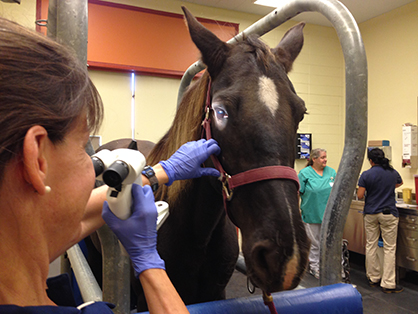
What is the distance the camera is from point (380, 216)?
405cm

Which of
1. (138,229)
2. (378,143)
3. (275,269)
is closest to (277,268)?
(275,269)

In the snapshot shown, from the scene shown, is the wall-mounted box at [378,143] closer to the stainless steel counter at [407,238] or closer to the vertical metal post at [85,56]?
the stainless steel counter at [407,238]

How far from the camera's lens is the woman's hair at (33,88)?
37 cm

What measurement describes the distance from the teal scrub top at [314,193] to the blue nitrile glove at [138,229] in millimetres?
3826

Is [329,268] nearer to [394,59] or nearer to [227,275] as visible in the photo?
[227,275]

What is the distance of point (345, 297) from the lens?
0.82m

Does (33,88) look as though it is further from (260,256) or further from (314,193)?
(314,193)

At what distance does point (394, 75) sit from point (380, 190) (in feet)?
8.66

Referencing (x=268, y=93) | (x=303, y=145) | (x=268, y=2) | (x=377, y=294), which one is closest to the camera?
(x=268, y=93)

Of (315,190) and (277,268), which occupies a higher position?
(277,268)

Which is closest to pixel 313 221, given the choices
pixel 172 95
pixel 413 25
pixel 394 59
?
pixel 172 95

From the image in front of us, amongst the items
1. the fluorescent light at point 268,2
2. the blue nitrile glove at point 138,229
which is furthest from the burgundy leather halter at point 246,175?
the fluorescent light at point 268,2

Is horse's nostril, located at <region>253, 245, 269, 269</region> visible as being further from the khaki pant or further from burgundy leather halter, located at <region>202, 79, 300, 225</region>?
the khaki pant

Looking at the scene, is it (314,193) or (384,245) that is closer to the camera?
(384,245)
